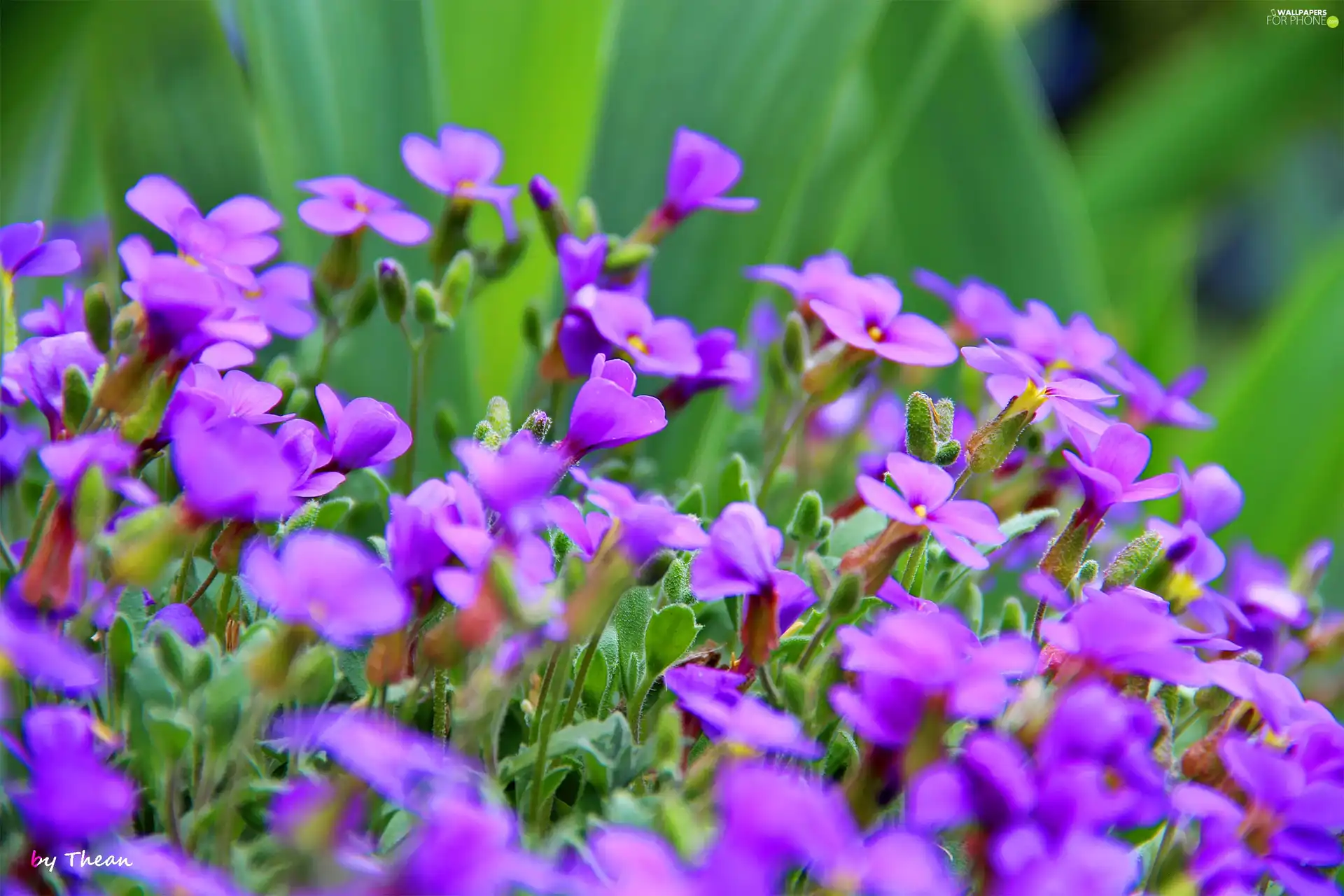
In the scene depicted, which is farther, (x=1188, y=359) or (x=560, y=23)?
(x=1188, y=359)

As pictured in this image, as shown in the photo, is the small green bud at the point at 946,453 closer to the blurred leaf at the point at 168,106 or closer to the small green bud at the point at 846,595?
the small green bud at the point at 846,595

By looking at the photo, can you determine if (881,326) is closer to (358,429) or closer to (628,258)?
(628,258)

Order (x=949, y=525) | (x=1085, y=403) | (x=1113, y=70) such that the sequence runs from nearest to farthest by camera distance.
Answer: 1. (x=949, y=525)
2. (x=1085, y=403)
3. (x=1113, y=70)

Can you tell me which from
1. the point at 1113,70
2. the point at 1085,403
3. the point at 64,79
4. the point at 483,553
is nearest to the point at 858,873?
the point at 483,553

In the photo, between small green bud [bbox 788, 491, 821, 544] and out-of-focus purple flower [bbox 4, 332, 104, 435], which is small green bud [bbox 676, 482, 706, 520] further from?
out-of-focus purple flower [bbox 4, 332, 104, 435]

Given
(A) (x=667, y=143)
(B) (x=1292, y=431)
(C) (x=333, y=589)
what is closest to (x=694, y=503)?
(C) (x=333, y=589)

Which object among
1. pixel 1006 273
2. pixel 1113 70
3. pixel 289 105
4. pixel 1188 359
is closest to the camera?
pixel 289 105

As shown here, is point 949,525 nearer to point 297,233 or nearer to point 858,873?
point 858,873

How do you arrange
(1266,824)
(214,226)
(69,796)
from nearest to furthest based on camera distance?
(69,796)
(1266,824)
(214,226)

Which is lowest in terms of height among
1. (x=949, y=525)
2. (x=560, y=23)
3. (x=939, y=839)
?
(x=939, y=839)
